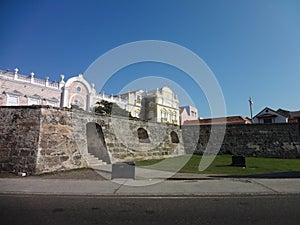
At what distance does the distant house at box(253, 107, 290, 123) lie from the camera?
3931 centimetres

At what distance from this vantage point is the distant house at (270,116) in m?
39.3

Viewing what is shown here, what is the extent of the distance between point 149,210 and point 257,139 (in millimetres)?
21284

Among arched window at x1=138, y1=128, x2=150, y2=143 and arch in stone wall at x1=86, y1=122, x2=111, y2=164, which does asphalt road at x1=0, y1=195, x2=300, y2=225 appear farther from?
arched window at x1=138, y1=128, x2=150, y2=143

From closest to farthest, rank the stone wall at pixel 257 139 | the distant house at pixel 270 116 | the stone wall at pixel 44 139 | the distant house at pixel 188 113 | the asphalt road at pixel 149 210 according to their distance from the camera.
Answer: the asphalt road at pixel 149 210 → the stone wall at pixel 44 139 → the stone wall at pixel 257 139 → the distant house at pixel 270 116 → the distant house at pixel 188 113

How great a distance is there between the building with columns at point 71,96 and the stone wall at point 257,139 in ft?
20.0

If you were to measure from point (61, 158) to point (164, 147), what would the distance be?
10.7 metres

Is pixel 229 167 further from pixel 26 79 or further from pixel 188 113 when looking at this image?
pixel 188 113

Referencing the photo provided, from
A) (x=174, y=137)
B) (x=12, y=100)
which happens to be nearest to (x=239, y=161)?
(x=174, y=137)

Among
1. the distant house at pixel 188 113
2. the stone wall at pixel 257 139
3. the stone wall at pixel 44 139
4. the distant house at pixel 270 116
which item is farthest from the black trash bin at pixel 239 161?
the distant house at pixel 188 113

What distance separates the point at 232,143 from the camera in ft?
78.7

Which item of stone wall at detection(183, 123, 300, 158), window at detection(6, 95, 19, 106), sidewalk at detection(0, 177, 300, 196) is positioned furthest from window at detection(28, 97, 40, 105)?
sidewalk at detection(0, 177, 300, 196)

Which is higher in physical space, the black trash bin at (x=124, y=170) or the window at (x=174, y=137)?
the window at (x=174, y=137)

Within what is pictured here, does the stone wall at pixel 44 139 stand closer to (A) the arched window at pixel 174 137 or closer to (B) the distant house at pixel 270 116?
(A) the arched window at pixel 174 137

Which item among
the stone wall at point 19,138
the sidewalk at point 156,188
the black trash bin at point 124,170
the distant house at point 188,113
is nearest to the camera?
the sidewalk at point 156,188
